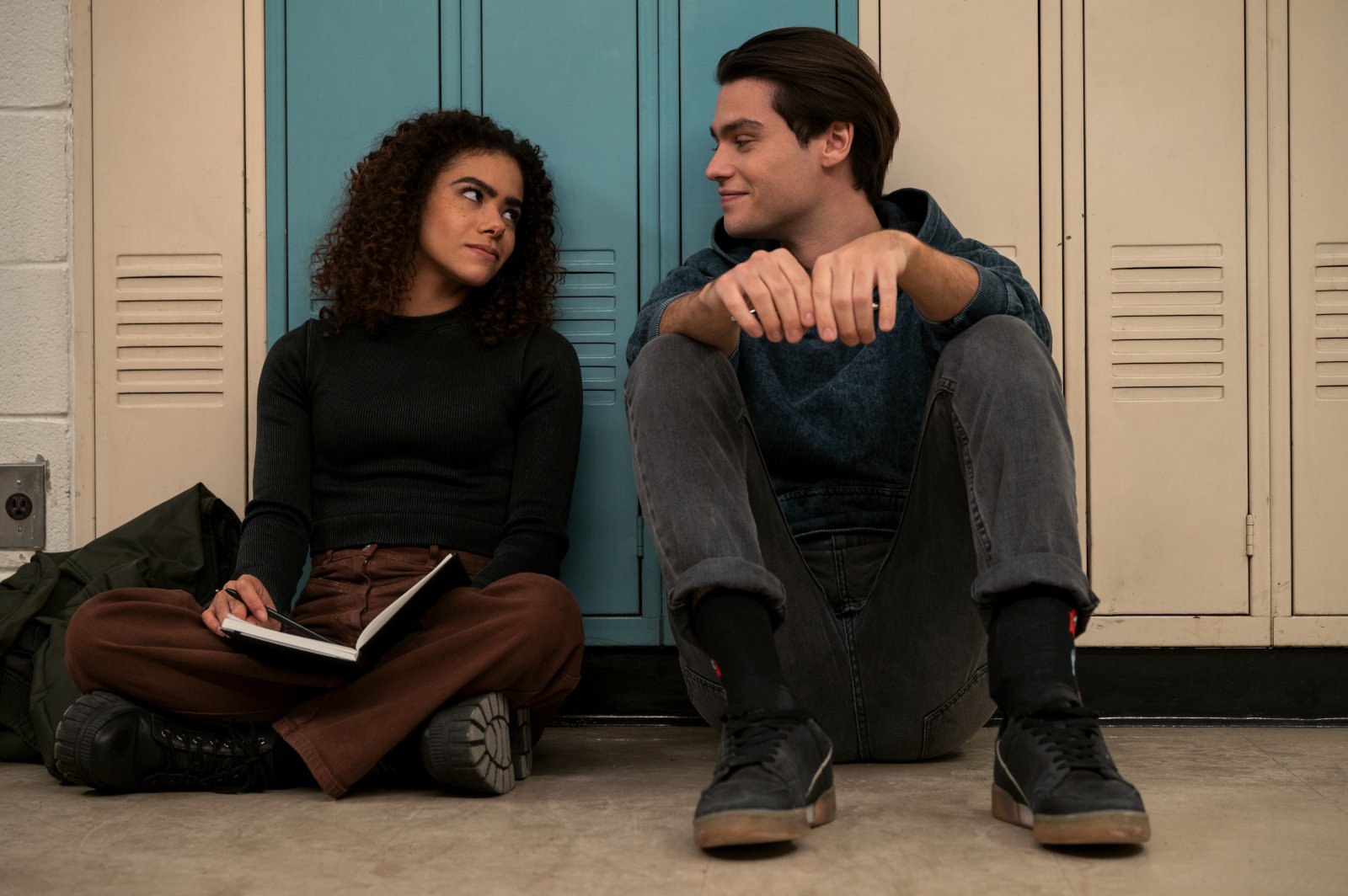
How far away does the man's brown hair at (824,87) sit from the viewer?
1.86m

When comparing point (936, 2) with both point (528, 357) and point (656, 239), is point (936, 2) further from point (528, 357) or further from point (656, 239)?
point (528, 357)

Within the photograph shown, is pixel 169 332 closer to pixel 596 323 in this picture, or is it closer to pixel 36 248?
pixel 36 248

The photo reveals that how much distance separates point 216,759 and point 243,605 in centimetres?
22

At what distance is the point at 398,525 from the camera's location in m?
1.88

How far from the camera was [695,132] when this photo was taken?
2.18 m

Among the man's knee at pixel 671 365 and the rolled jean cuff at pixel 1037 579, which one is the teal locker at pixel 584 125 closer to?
the man's knee at pixel 671 365

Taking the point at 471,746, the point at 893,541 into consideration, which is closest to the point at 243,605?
the point at 471,746

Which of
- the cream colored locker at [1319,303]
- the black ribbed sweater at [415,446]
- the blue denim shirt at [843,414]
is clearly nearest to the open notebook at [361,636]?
the black ribbed sweater at [415,446]

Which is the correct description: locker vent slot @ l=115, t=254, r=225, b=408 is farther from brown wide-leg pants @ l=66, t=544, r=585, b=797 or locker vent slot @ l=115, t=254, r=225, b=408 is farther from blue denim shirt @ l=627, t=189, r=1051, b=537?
blue denim shirt @ l=627, t=189, r=1051, b=537

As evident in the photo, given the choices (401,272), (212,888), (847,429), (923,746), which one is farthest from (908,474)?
(212,888)

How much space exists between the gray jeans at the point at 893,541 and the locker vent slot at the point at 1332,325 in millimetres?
1003

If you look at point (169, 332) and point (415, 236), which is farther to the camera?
point (169, 332)

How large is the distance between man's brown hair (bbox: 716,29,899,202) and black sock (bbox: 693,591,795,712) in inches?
35.2

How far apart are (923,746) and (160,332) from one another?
5.29 feet
